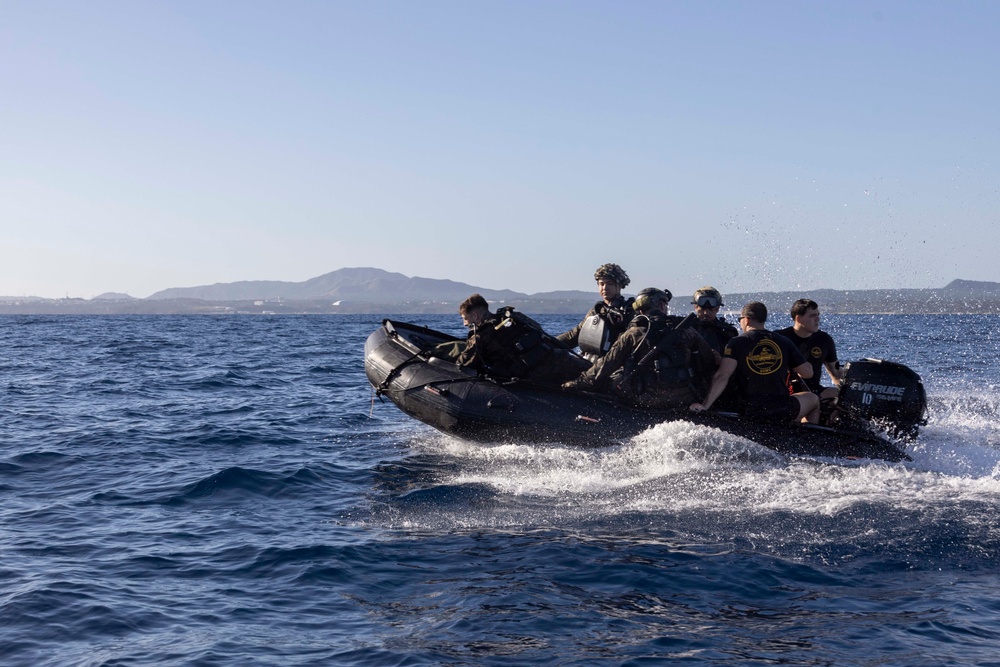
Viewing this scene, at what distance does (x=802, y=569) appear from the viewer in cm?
602

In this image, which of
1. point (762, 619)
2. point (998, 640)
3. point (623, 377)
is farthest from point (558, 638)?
point (623, 377)

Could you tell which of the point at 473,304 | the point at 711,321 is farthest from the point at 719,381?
the point at 473,304

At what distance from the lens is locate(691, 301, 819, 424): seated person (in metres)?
8.66

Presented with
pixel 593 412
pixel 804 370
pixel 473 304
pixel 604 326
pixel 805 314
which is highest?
pixel 473 304

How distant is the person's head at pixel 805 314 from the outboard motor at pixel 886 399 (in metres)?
0.65

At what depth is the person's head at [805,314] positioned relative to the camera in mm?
9203

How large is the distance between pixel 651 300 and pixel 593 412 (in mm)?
1293

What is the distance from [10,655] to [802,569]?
4.68 meters

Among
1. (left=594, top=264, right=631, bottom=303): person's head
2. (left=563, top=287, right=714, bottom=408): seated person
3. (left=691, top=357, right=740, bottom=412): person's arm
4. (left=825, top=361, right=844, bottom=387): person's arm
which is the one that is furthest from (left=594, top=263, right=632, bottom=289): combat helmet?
(left=825, top=361, right=844, bottom=387): person's arm

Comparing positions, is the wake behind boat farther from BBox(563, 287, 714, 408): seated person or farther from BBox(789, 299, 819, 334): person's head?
BBox(789, 299, 819, 334): person's head

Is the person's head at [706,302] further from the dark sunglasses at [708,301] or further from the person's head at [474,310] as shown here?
the person's head at [474,310]

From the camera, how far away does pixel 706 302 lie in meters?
A: 9.63

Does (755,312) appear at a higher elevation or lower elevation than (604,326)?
higher

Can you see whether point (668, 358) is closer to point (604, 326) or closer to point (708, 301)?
point (708, 301)
